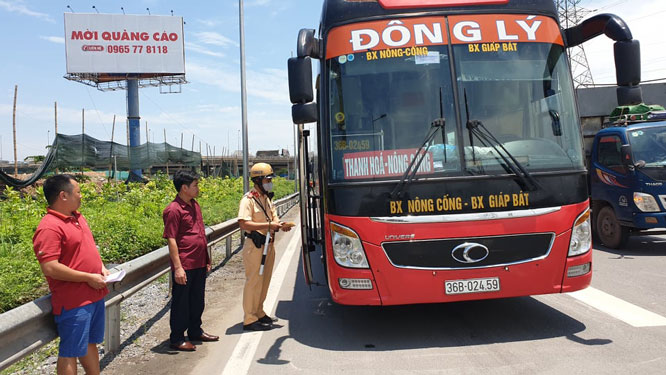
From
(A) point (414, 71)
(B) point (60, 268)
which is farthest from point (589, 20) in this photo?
(B) point (60, 268)

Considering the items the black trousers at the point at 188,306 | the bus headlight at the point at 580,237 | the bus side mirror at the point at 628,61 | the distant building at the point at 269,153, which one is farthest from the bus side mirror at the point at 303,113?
the distant building at the point at 269,153

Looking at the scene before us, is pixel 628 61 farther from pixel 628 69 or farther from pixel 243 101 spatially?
pixel 243 101

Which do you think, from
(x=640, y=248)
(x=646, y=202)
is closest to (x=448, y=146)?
(x=646, y=202)

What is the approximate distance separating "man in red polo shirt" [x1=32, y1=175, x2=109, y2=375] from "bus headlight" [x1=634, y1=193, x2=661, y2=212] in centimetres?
880

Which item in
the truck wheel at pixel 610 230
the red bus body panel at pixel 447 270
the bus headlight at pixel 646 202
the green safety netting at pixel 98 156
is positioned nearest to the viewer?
the red bus body panel at pixel 447 270

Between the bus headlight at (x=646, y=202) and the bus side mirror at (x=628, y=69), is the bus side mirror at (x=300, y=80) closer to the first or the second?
the bus side mirror at (x=628, y=69)

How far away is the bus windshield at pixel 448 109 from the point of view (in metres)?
5.14

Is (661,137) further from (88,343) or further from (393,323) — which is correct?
(88,343)

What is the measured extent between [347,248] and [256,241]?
4.39 ft

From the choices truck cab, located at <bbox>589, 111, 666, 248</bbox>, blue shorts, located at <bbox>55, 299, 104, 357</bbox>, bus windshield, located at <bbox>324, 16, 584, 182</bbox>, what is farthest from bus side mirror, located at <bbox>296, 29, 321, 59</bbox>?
truck cab, located at <bbox>589, 111, 666, 248</bbox>

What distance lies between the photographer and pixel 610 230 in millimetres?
10422

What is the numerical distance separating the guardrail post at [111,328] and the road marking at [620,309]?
16.4 ft

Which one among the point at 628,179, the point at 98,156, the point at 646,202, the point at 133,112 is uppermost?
the point at 133,112

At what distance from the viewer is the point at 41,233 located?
11.6ft
